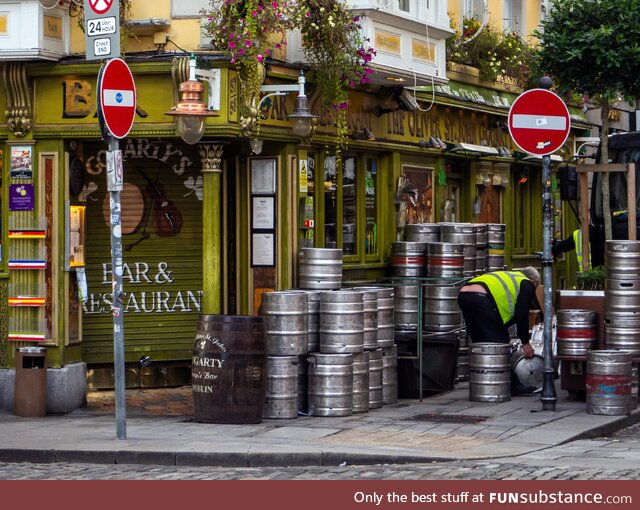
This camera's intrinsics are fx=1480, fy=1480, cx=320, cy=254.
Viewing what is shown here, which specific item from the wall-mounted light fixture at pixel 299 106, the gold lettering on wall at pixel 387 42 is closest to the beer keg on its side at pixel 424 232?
the gold lettering on wall at pixel 387 42

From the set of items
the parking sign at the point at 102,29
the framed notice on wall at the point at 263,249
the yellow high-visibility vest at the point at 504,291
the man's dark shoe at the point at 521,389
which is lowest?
the man's dark shoe at the point at 521,389

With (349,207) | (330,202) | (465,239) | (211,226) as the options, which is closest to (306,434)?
(211,226)

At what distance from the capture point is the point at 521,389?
16141 millimetres

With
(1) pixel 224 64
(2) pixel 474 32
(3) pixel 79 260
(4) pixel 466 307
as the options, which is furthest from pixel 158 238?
(2) pixel 474 32

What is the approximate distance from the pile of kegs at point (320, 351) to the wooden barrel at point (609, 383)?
224 cm

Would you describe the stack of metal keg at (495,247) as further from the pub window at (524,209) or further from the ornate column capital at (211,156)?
the ornate column capital at (211,156)

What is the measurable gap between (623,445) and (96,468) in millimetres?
4526

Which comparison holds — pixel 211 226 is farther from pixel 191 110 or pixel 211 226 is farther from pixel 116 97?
pixel 116 97

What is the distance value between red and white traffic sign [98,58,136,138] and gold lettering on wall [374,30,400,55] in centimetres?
460

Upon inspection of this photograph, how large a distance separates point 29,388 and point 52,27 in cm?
364

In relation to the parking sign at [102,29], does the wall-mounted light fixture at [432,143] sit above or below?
below

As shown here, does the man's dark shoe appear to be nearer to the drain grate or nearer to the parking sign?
the drain grate

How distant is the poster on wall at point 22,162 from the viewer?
15.2 metres

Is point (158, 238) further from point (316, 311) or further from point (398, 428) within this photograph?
point (398, 428)
